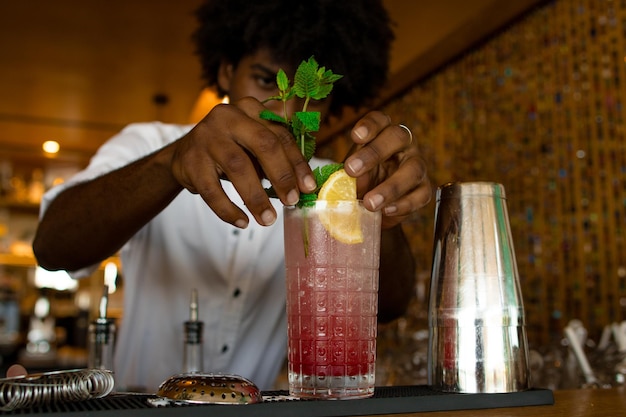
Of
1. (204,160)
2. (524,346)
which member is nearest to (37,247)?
(204,160)

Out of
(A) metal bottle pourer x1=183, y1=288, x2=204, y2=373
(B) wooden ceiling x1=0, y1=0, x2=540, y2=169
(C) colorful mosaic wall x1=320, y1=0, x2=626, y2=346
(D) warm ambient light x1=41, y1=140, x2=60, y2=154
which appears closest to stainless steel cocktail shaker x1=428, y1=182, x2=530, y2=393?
(A) metal bottle pourer x1=183, y1=288, x2=204, y2=373

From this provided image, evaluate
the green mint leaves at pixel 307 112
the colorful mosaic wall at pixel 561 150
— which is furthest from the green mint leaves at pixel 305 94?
the colorful mosaic wall at pixel 561 150

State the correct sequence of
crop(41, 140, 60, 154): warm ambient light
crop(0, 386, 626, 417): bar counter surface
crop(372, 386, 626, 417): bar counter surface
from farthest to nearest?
crop(41, 140, 60, 154): warm ambient light < crop(372, 386, 626, 417): bar counter surface < crop(0, 386, 626, 417): bar counter surface

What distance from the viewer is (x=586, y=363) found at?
1471mm

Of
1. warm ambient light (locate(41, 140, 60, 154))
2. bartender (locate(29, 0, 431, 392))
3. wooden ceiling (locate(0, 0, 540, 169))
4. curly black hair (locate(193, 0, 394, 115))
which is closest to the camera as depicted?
bartender (locate(29, 0, 431, 392))

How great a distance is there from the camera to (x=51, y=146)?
569 cm

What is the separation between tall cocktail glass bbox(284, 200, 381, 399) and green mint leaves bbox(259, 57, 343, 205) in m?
0.04

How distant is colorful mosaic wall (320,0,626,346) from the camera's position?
2.00m

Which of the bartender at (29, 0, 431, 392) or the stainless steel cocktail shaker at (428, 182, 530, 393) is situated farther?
the bartender at (29, 0, 431, 392)

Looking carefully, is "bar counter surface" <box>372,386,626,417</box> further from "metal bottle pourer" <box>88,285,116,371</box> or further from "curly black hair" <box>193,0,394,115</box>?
"curly black hair" <box>193,0,394,115</box>

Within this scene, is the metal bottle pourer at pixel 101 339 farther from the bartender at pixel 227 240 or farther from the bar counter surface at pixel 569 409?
the bar counter surface at pixel 569 409

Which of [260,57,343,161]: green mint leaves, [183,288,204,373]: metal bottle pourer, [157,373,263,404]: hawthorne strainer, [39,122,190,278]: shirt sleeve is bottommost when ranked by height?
[157,373,263,404]: hawthorne strainer

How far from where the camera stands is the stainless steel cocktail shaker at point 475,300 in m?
0.87

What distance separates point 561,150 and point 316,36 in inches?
37.5
